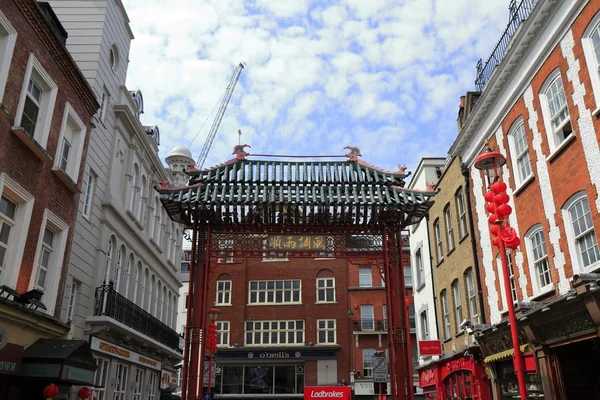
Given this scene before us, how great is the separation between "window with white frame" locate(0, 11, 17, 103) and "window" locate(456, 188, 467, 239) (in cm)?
1518

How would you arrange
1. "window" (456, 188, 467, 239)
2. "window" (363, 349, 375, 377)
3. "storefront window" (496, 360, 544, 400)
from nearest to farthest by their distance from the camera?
"storefront window" (496, 360, 544, 400)
"window" (456, 188, 467, 239)
"window" (363, 349, 375, 377)

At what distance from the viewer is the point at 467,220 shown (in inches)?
766

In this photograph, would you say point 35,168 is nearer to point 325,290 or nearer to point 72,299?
point 72,299

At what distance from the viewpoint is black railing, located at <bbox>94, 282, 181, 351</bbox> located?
18.4 m

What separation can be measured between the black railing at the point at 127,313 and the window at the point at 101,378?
1.53 m

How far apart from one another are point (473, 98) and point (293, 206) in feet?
28.8

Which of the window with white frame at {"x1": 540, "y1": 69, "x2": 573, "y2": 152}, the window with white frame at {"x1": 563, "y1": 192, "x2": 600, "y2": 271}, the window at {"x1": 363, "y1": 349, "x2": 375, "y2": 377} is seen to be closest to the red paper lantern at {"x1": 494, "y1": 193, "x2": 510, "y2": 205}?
the window with white frame at {"x1": 563, "y1": 192, "x2": 600, "y2": 271}

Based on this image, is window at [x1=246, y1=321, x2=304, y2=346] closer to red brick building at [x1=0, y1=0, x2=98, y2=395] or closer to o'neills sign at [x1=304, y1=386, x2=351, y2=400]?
o'neills sign at [x1=304, y1=386, x2=351, y2=400]

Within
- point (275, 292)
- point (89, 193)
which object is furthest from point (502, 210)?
point (275, 292)

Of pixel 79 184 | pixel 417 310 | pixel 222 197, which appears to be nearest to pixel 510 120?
pixel 222 197

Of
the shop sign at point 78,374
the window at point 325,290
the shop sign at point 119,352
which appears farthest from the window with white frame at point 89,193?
the window at point 325,290

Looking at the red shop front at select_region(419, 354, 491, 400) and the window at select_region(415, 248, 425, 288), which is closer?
the red shop front at select_region(419, 354, 491, 400)

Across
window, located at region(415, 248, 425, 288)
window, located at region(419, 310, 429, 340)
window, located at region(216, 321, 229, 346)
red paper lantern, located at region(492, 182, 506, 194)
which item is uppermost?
window, located at region(415, 248, 425, 288)

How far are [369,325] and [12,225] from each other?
33771mm
